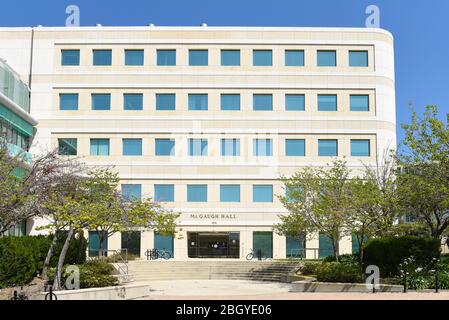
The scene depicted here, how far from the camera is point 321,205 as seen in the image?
2959cm

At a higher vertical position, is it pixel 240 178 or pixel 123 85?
pixel 123 85

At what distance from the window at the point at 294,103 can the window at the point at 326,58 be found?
11.6 ft

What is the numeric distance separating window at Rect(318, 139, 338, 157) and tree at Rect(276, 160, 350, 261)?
1082cm

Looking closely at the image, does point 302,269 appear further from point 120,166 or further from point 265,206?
point 120,166

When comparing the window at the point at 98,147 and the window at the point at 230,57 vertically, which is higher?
the window at the point at 230,57

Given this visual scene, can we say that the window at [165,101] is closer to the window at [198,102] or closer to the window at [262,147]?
the window at [198,102]

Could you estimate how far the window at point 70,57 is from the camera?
5072 cm

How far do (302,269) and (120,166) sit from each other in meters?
21.8

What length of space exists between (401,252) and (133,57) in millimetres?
32329

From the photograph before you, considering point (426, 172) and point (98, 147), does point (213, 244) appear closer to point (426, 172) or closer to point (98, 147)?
point (98, 147)

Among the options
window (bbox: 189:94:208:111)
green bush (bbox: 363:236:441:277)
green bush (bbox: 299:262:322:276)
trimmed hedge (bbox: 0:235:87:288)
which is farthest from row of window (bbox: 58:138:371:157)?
green bush (bbox: 363:236:441:277)

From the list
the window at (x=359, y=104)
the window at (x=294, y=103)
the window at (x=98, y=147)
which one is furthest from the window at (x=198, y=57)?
the window at (x=359, y=104)
